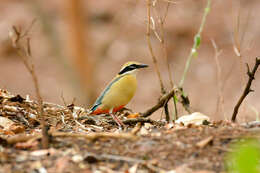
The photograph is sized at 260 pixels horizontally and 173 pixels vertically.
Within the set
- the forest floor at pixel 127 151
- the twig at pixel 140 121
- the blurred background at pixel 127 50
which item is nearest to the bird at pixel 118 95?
the twig at pixel 140 121

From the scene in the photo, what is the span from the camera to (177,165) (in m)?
2.72

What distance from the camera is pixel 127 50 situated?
14.6 metres

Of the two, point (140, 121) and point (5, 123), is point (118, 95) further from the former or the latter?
point (5, 123)

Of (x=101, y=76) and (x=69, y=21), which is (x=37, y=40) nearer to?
(x=101, y=76)

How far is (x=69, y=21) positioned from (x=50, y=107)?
7.93m

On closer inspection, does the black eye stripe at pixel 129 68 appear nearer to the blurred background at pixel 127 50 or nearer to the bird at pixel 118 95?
the bird at pixel 118 95

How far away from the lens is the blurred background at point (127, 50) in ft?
39.5

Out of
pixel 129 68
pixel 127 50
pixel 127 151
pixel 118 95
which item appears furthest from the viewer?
pixel 127 50

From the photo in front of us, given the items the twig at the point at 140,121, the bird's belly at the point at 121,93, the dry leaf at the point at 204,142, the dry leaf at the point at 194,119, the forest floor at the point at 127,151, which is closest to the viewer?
the forest floor at the point at 127,151

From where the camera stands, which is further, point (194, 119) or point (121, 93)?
point (121, 93)

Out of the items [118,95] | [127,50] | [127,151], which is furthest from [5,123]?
[127,50]

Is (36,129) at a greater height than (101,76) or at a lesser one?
lesser

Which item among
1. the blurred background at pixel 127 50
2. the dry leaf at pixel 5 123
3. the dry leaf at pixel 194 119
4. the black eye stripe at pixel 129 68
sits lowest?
the dry leaf at pixel 194 119

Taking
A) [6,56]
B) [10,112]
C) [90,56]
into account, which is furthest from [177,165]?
[6,56]
